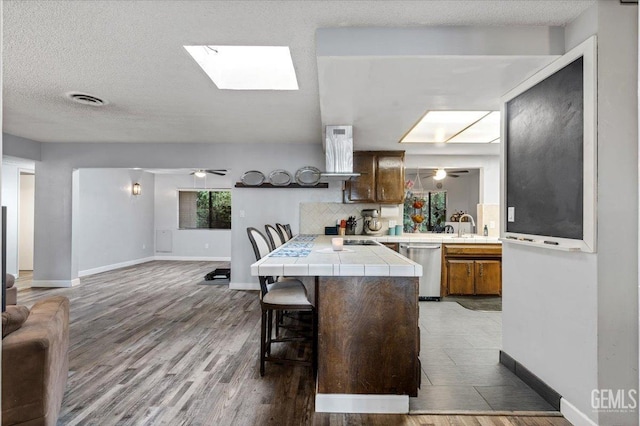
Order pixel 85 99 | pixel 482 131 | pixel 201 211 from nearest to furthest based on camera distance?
1. pixel 85 99
2. pixel 482 131
3. pixel 201 211

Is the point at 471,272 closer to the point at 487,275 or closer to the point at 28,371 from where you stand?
the point at 487,275

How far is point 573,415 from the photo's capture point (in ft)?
6.62

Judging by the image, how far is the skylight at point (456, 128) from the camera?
348 cm

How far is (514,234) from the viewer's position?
261 cm

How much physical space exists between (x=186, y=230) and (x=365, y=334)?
7633 millimetres

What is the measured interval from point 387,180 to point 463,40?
319cm

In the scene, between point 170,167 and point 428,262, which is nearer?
point 428,262

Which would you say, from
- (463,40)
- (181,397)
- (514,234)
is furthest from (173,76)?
(514,234)

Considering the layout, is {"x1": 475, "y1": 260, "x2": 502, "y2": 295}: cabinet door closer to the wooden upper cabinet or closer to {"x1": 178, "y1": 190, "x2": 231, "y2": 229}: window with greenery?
the wooden upper cabinet

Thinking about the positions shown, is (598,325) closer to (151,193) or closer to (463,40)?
(463,40)

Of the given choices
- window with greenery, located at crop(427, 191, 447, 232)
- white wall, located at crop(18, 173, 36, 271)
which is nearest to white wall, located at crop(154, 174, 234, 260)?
white wall, located at crop(18, 173, 36, 271)

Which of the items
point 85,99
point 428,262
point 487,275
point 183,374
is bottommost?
point 183,374

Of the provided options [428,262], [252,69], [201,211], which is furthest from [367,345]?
[201,211]

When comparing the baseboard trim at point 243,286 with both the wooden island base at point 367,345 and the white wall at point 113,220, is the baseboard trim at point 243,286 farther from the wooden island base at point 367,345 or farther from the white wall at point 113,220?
the wooden island base at point 367,345
